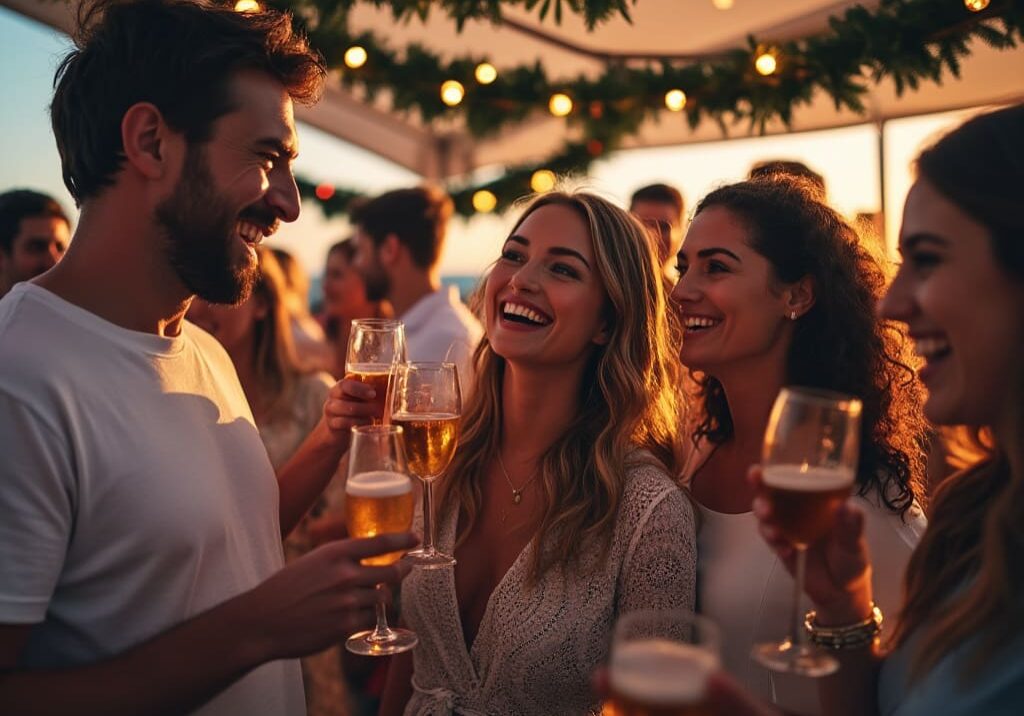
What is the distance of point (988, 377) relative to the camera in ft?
4.55

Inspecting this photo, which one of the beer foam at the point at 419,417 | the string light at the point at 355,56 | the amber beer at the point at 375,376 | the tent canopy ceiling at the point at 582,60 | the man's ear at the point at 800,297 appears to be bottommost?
the beer foam at the point at 419,417

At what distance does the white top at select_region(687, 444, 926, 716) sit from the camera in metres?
2.04

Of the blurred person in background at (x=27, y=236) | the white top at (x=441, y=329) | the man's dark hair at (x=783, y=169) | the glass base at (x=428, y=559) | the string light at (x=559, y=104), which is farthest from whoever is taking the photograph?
the white top at (x=441, y=329)

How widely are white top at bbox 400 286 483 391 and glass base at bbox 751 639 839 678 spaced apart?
2706 millimetres

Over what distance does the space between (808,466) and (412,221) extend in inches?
143

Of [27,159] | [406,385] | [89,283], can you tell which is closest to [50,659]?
[89,283]

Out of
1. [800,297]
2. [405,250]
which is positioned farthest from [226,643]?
[405,250]

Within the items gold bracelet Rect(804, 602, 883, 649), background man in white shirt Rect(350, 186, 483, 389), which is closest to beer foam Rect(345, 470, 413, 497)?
gold bracelet Rect(804, 602, 883, 649)

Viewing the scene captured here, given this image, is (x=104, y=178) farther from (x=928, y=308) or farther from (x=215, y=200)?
(x=928, y=308)

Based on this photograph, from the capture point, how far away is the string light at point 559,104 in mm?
4023

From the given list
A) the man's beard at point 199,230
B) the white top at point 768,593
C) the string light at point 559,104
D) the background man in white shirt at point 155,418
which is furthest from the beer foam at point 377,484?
the string light at point 559,104

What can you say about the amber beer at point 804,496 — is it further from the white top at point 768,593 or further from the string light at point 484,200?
the string light at point 484,200

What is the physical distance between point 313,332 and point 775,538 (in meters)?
5.30

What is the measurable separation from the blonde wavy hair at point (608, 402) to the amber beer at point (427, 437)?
1.24 feet
